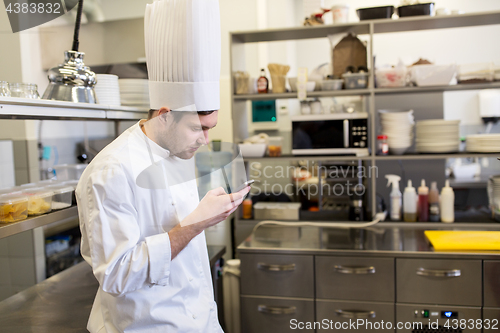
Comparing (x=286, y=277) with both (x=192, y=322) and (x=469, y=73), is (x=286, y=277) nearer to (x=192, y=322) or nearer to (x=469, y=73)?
(x=192, y=322)

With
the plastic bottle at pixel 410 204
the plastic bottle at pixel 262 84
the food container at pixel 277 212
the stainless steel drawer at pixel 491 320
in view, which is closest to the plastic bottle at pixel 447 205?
the plastic bottle at pixel 410 204

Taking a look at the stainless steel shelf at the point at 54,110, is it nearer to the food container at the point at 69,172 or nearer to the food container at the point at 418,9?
the food container at the point at 69,172

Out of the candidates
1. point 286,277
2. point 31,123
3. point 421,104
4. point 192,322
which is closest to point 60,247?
point 31,123

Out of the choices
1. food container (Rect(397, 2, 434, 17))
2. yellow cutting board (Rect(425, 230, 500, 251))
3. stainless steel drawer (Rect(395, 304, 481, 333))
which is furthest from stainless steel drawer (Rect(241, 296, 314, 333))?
food container (Rect(397, 2, 434, 17))

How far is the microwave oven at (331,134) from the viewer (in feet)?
8.05

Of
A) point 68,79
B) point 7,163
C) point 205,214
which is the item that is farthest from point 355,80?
point 7,163

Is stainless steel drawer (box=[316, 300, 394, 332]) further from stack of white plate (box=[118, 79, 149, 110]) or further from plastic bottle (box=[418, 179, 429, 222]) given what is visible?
stack of white plate (box=[118, 79, 149, 110])

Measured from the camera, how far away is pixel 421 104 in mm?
2869

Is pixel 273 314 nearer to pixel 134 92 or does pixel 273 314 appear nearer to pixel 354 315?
pixel 354 315

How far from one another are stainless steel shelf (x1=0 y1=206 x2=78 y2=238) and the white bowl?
1263 millimetres

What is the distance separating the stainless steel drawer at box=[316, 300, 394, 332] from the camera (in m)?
2.02

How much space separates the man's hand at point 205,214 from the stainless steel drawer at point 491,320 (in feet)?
5.08

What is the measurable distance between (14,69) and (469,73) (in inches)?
94.4

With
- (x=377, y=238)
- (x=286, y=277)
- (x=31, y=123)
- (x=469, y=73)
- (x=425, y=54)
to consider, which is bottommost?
(x=286, y=277)
